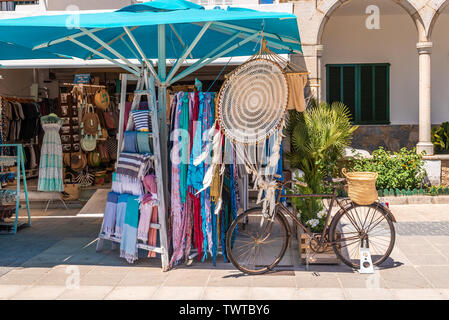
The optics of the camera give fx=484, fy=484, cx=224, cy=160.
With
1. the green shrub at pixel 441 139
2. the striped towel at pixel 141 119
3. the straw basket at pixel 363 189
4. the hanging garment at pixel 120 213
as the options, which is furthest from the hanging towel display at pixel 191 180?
the green shrub at pixel 441 139

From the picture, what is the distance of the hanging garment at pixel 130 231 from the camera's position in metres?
5.95

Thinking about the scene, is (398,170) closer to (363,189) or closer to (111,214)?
(363,189)

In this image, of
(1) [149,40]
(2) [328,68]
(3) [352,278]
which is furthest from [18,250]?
(2) [328,68]

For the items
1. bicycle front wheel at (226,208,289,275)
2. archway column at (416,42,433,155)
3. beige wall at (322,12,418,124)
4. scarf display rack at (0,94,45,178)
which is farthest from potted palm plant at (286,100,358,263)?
scarf display rack at (0,94,45,178)

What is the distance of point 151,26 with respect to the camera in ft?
22.6

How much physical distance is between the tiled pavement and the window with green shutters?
6.03 m

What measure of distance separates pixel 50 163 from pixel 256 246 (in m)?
5.38

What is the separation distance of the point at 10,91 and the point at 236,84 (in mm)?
9283

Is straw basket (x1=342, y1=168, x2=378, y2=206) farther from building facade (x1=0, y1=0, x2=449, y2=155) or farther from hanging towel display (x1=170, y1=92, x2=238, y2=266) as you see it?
building facade (x1=0, y1=0, x2=449, y2=155)

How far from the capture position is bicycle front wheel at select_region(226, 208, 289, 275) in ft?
18.0

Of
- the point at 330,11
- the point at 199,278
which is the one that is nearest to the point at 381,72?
the point at 330,11

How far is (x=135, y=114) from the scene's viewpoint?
602 cm

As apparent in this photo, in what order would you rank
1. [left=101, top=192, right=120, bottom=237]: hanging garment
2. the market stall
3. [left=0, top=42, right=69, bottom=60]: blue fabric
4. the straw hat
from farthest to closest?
the straw hat
[left=0, top=42, right=69, bottom=60]: blue fabric
[left=101, top=192, right=120, bottom=237]: hanging garment
the market stall

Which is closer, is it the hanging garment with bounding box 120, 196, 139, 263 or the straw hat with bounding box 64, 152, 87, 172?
the hanging garment with bounding box 120, 196, 139, 263
